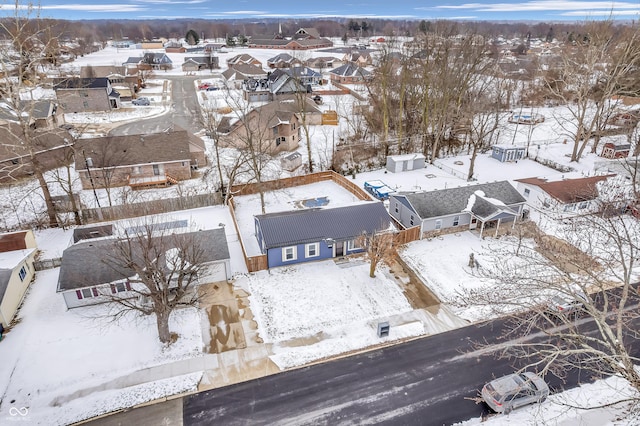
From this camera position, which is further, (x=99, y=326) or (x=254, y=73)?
(x=254, y=73)

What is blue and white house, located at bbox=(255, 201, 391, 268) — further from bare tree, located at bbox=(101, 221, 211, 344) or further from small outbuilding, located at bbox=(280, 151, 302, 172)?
small outbuilding, located at bbox=(280, 151, 302, 172)

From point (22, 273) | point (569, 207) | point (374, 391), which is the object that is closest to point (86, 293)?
point (22, 273)

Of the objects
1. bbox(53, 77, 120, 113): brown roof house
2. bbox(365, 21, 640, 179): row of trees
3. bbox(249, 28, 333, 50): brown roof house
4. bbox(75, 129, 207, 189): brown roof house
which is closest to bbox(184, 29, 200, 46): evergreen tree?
bbox(249, 28, 333, 50): brown roof house

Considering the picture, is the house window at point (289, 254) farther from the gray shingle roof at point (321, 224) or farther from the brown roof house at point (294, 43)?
the brown roof house at point (294, 43)

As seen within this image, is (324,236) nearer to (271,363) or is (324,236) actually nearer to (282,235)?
(282,235)

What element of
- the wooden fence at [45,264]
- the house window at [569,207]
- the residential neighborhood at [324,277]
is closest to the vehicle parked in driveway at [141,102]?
the residential neighborhood at [324,277]

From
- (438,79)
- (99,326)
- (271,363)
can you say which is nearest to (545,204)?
(438,79)

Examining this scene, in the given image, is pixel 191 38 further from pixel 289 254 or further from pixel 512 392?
pixel 512 392
